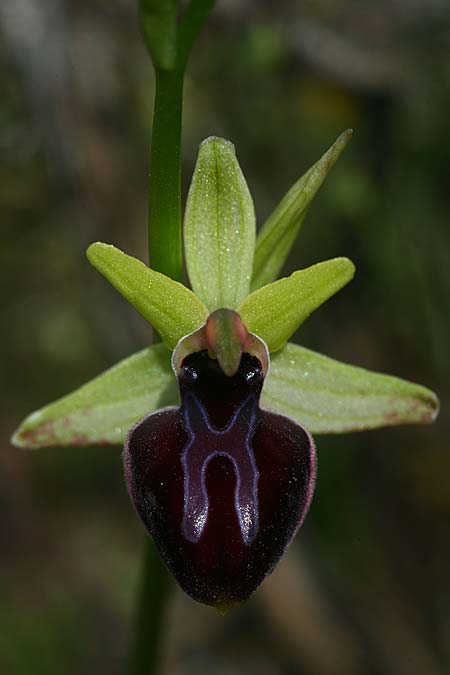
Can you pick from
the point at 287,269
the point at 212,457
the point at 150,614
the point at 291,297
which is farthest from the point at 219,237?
the point at 287,269

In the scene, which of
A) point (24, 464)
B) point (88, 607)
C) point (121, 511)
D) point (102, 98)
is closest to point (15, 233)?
point (102, 98)

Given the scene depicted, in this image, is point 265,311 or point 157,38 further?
point 265,311

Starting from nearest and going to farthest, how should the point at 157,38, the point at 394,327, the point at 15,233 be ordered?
the point at 157,38, the point at 394,327, the point at 15,233

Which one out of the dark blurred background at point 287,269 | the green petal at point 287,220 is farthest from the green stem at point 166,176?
the dark blurred background at point 287,269

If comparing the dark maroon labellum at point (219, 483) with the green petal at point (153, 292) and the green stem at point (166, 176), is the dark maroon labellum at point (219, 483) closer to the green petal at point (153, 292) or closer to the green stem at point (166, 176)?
the green petal at point (153, 292)

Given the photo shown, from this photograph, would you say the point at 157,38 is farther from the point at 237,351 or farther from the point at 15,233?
the point at 15,233

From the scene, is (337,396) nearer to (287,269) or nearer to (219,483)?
(219,483)
